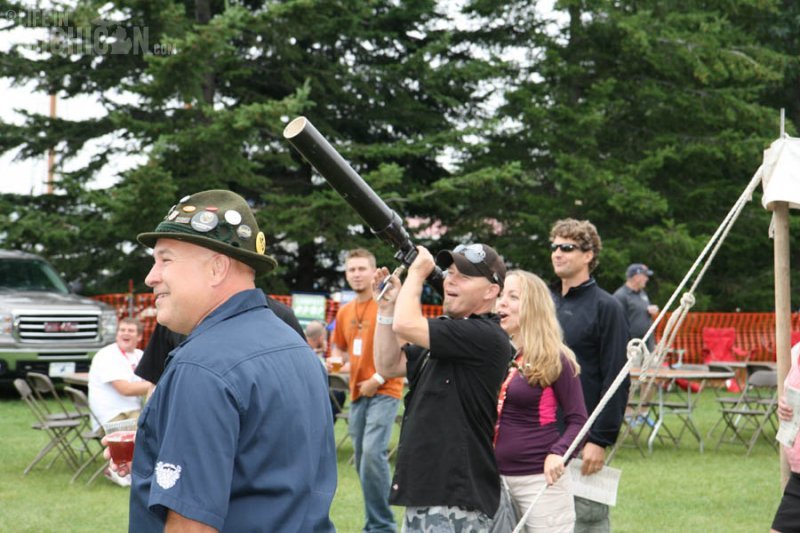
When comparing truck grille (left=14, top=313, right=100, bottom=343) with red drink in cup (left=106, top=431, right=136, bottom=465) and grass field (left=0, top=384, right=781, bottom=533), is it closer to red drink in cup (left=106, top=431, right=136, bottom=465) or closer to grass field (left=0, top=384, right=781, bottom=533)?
A: grass field (left=0, top=384, right=781, bottom=533)

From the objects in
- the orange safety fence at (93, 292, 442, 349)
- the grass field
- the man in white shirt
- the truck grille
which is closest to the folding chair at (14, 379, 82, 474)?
the grass field

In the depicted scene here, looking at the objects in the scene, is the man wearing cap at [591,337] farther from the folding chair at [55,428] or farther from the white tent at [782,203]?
the folding chair at [55,428]

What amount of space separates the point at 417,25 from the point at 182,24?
7.03 metres

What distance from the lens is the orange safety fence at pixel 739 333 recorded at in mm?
22141

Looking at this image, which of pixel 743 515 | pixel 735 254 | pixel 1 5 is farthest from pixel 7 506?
pixel 735 254

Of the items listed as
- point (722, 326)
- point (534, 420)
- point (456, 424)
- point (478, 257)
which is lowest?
point (722, 326)

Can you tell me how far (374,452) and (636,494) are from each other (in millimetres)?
3108

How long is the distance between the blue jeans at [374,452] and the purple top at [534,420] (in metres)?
2.73

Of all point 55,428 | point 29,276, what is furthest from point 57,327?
point 55,428

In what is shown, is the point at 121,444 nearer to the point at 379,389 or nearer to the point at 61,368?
the point at 379,389

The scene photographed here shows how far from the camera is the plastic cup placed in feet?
10.7

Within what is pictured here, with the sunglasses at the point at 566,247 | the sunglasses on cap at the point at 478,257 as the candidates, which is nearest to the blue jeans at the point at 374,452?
the sunglasses at the point at 566,247

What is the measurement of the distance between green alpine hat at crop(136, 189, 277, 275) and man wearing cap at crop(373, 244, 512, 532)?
5.62ft

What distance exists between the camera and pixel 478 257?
446cm
